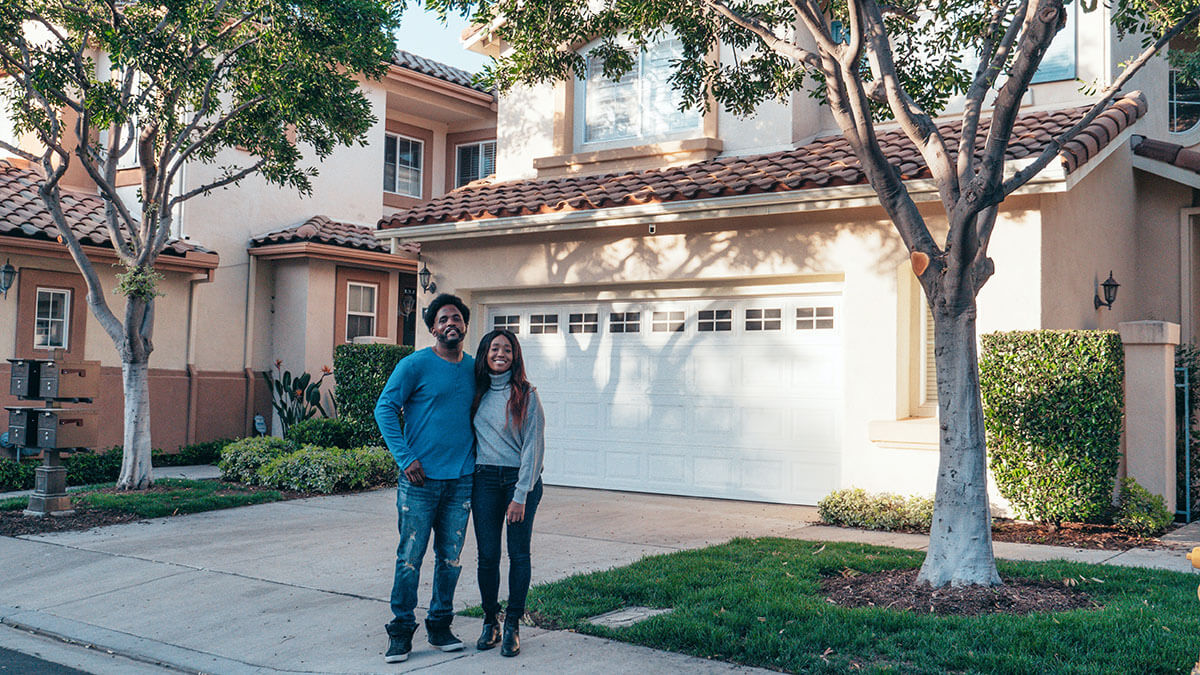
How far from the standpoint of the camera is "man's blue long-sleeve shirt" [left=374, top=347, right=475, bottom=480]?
5.50 m

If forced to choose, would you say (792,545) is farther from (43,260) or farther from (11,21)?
(43,260)

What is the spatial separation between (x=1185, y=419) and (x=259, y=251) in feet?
46.5

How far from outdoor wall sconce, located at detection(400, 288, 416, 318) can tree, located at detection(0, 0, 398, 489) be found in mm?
6219

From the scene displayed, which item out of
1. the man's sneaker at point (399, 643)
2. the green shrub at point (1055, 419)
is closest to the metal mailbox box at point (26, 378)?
the man's sneaker at point (399, 643)

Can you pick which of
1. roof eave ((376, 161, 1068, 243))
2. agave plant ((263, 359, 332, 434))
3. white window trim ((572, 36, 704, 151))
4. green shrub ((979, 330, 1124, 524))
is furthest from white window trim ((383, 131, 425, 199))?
green shrub ((979, 330, 1124, 524))

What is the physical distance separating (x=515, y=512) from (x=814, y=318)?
21.6 ft

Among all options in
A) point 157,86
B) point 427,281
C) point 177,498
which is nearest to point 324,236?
point 427,281

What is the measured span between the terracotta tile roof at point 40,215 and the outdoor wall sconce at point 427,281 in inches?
176

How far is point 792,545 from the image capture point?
8438 millimetres

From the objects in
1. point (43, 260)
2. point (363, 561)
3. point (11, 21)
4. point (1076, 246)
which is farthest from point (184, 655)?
point (43, 260)

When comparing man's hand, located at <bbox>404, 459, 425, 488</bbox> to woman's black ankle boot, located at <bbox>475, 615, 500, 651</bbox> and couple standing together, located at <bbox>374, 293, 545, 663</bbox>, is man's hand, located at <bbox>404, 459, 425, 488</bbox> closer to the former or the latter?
couple standing together, located at <bbox>374, 293, 545, 663</bbox>

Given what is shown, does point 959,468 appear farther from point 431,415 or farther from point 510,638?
point 431,415

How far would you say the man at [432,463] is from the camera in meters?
5.49

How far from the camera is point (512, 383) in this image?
18.5 ft
